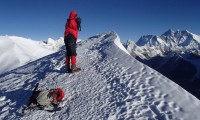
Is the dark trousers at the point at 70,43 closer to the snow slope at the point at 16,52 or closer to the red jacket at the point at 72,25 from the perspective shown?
the red jacket at the point at 72,25

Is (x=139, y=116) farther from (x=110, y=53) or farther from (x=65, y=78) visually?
(x=110, y=53)

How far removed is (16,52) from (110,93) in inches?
3056

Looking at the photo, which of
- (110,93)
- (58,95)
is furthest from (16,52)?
(110,93)

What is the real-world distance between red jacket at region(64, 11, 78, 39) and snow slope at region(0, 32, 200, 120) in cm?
188

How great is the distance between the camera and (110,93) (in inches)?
374

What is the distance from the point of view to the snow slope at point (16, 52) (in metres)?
78.3

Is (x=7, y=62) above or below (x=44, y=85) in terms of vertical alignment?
above

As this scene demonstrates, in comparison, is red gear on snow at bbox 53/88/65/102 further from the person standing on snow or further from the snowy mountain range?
the snowy mountain range

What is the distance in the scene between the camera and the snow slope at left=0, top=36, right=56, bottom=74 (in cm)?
7831

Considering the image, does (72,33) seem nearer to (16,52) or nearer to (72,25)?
(72,25)

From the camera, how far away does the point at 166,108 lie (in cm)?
765

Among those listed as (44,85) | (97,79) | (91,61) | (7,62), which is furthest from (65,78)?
(7,62)

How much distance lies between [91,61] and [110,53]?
47.9 inches

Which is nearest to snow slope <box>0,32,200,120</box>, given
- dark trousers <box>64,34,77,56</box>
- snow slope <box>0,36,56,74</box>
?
dark trousers <box>64,34,77,56</box>
